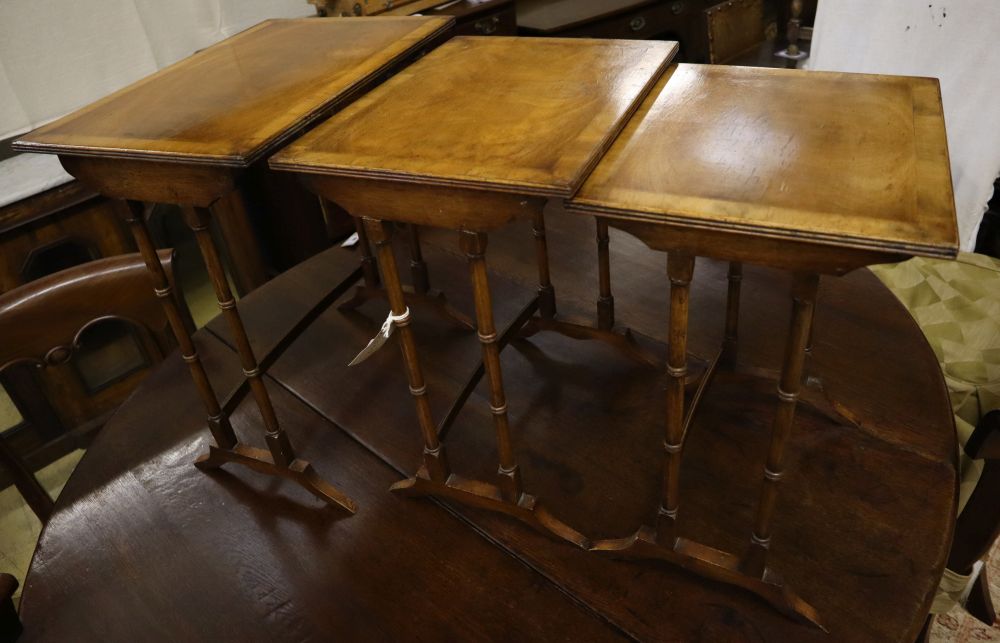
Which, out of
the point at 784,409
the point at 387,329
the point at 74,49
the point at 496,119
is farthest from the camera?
the point at 74,49

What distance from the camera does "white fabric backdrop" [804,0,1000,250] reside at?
194 centimetres

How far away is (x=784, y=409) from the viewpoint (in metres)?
0.97

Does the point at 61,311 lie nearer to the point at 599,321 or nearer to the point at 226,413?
the point at 226,413

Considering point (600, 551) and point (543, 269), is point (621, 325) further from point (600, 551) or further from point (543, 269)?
point (600, 551)

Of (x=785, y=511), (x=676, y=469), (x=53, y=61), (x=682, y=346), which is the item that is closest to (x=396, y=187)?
(x=682, y=346)

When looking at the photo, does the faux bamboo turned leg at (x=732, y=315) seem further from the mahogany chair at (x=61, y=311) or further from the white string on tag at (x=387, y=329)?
the mahogany chair at (x=61, y=311)

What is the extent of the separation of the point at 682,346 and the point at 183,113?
2.97 ft

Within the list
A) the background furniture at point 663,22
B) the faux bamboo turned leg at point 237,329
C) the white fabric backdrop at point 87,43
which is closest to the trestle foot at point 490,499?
the faux bamboo turned leg at point 237,329

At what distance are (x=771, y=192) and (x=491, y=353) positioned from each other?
1.59ft

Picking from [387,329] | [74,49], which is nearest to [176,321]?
[387,329]

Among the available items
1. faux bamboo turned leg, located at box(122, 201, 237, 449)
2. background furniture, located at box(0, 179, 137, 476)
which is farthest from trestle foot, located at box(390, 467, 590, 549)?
background furniture, located at box(0, 179, 137, 476)

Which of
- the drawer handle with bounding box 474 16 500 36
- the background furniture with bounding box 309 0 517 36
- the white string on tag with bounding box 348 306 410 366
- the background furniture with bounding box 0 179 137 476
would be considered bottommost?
the background furniture with bounding box 0 179 137 476

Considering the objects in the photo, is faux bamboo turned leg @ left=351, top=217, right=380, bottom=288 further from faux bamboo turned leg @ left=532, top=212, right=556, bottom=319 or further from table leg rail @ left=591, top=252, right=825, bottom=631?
table leg rail @ left=591, top=252, right=825, bottom=631

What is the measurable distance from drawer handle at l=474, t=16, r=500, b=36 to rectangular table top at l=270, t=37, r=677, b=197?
1447 mm
